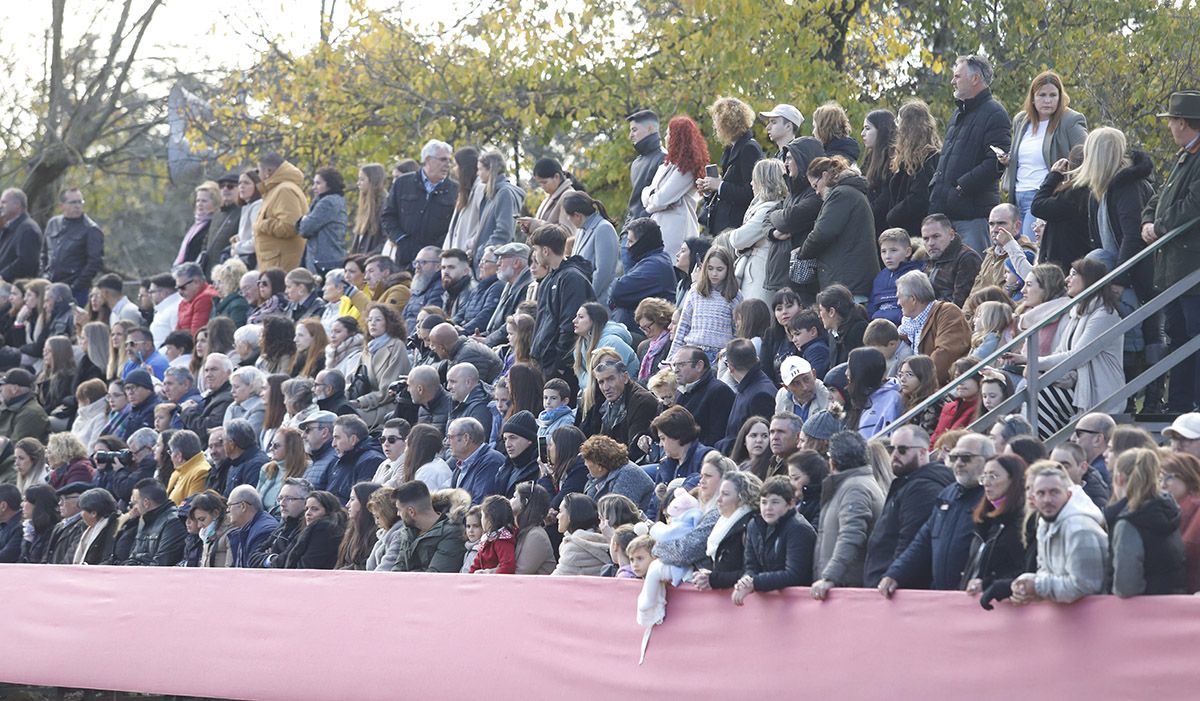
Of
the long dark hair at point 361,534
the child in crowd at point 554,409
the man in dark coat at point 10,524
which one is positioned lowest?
the man in dark coat at point 10,524

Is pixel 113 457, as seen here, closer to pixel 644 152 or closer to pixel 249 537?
pixel 249 537

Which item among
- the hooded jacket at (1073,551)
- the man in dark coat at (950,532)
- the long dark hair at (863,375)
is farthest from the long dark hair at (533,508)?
the hooded jacket at (1073,551)

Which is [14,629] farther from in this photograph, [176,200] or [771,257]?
[176,200]

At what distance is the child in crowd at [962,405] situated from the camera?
1034 centimetres

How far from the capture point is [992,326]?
428 inches

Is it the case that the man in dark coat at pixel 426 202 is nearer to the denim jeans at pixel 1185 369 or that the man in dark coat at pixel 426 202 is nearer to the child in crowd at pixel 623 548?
the child in crowd at pixel 623 548

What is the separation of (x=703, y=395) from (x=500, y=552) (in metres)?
1.53

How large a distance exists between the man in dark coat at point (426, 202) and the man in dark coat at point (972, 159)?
544 cm

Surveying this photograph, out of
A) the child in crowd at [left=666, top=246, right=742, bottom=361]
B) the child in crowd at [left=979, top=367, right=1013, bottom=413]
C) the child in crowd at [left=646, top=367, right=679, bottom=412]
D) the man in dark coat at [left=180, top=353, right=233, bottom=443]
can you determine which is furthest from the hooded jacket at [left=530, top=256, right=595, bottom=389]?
the child in crowd at [left=979, top=367, right=1013, bottom=413]

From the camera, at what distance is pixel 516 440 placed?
12.3 metres

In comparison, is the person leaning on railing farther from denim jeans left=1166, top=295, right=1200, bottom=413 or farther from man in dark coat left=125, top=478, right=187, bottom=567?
man in dark coat left=125, top=478, right=187, bottom=567

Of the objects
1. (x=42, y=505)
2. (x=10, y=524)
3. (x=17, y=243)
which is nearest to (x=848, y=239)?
(x=42, y=505)

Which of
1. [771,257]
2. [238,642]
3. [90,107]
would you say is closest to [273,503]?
[238,642]

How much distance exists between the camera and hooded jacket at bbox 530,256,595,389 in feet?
44.0
